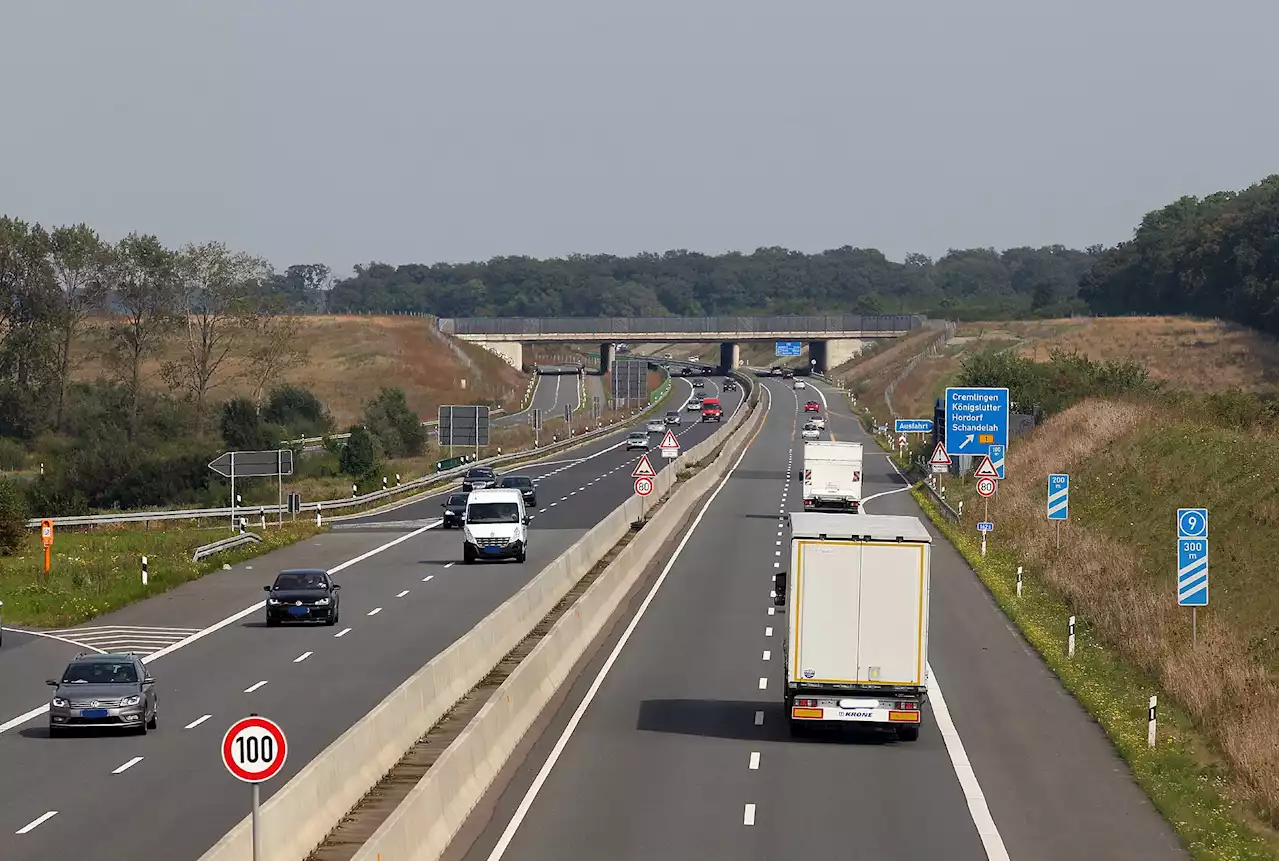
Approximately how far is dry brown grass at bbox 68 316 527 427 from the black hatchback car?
10766 centimetres

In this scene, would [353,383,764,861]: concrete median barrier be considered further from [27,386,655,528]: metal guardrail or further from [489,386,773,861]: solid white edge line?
[27,386,655,528]: metal guardrail

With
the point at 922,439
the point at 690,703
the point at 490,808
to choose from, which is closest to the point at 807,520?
the point at 690,703

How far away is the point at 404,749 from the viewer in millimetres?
24062

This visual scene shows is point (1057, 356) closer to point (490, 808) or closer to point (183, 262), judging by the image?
point (183, 262)

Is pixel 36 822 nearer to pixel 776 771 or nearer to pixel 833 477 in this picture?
pixel 776 771

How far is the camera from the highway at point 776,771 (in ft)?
68.1

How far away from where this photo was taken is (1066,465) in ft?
250

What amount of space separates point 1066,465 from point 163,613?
42.8m

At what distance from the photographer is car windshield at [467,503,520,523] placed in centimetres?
5425

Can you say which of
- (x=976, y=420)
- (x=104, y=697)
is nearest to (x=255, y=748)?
(x=104, y=697)

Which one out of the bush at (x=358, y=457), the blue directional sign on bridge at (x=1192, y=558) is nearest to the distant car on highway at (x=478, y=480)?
the bush at (x=358, y=457)

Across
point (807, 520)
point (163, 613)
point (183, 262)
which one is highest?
point (183, 262)

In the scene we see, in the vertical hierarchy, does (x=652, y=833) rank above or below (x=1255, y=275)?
below

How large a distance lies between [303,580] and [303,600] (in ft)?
1.99
